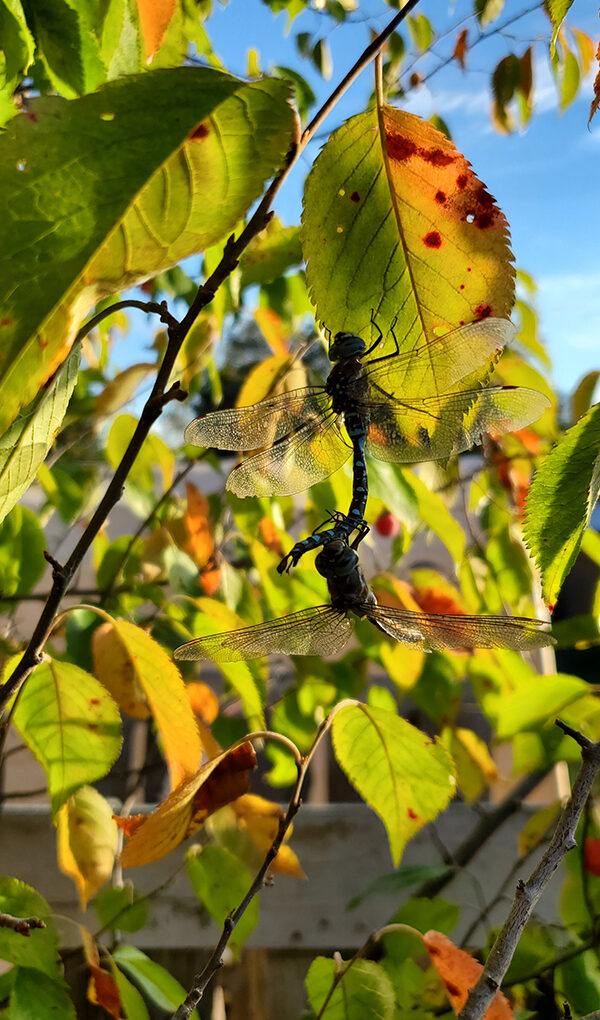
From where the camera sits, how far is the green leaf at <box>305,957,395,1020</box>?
0.61 metres

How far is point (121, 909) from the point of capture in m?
0.91

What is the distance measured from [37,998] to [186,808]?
23cm

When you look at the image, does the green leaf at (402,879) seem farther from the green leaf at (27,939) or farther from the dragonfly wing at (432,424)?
the dragonfly wing at (432,424)

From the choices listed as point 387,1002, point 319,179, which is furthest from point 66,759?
point 319,179

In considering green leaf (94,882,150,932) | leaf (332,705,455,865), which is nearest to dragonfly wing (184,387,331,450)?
leaf (332,705,455,865)

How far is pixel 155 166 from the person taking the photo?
0.29m

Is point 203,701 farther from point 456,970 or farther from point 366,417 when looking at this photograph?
point 366,417

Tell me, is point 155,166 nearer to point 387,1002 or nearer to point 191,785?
point 191,785

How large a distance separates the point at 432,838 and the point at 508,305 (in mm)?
1089

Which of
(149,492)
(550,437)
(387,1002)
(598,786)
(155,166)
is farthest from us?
(149,492)

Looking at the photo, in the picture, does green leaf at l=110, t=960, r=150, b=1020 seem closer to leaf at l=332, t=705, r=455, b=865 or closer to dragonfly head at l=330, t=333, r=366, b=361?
leaf at l=332, t=705, r=455, b=865

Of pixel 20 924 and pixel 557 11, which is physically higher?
pixel 557 11

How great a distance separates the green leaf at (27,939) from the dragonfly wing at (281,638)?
0.35 metres

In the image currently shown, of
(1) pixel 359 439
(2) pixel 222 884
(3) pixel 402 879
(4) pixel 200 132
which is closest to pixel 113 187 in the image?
(4) pixel 200 132
